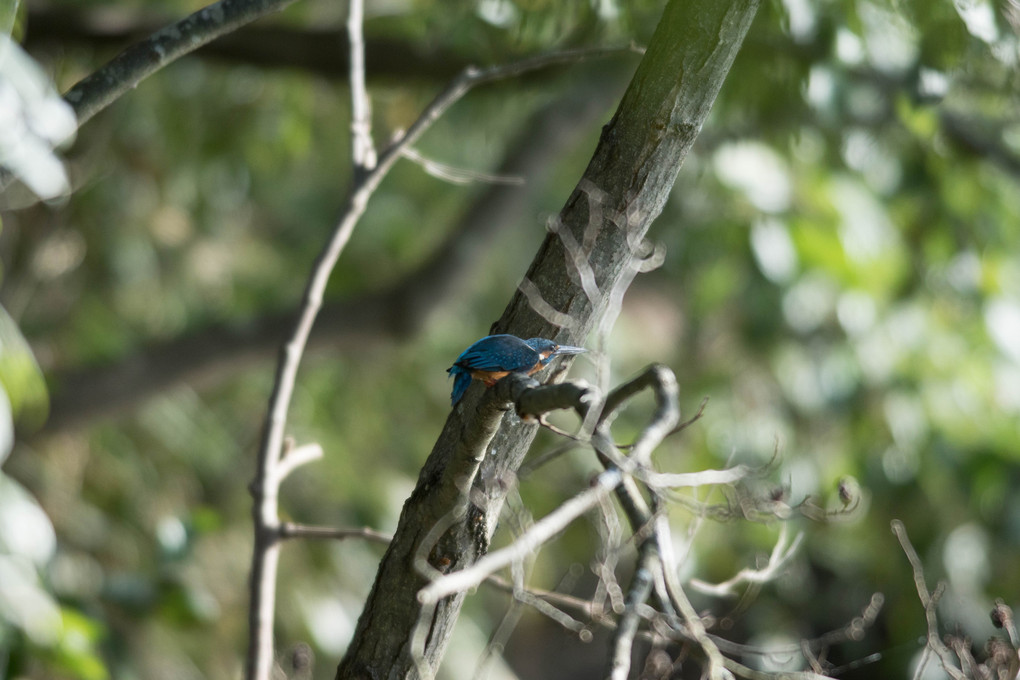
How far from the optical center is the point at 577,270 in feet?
5.54

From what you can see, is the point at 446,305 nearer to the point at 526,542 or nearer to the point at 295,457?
the point at 295,457

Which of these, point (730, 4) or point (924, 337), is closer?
point (730, 4)

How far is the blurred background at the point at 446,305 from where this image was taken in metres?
3.17

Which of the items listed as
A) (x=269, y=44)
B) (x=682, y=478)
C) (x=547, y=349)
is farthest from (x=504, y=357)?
(x=269, y=44)

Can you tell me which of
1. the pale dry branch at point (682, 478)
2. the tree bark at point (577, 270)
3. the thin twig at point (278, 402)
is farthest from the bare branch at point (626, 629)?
the thin twig at point (278, 402)

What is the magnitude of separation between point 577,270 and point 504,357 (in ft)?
0.79

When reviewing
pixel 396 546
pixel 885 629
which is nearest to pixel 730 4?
pixel 396 546

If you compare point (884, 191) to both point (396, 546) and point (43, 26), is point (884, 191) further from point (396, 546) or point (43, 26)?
point (43, 26)

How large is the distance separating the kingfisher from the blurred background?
3.73 ft

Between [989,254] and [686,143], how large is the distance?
9.90 feet

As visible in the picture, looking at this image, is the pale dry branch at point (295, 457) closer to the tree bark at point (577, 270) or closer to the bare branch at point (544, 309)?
the tree bark at point (577, 270)

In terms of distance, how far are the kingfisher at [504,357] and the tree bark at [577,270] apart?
0.08 metres

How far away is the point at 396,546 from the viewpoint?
163 cm

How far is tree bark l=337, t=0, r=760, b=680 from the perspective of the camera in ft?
5.22
